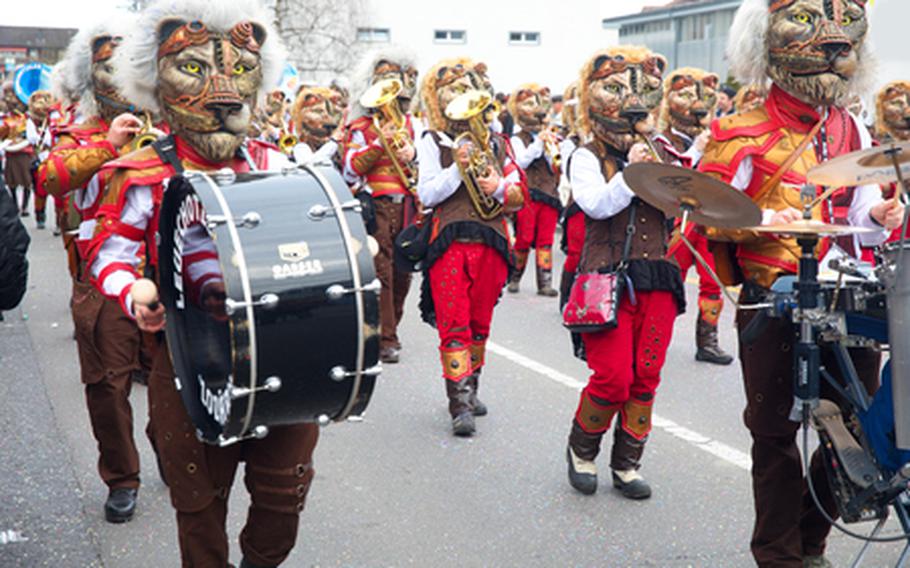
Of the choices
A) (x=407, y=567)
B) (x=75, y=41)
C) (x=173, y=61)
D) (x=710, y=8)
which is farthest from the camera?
(x=710, y=8)

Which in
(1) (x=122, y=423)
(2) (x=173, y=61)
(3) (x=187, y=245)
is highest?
(2) (x=173, y=61)

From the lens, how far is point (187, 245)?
2.99 m

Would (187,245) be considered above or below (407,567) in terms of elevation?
above

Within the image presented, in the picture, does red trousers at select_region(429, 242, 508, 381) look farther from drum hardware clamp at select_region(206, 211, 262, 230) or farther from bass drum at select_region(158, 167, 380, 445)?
drum hardware clamp at select_region(206, 211, 262, 230)

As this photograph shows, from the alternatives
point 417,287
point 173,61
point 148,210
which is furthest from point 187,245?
point 417,287

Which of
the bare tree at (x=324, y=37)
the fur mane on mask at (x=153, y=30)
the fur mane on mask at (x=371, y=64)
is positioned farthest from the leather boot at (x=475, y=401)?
the bare tree at (x=324, y=37)

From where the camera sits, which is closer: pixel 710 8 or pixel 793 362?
pixel 793 362

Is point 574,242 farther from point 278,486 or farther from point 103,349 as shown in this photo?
point 278,486

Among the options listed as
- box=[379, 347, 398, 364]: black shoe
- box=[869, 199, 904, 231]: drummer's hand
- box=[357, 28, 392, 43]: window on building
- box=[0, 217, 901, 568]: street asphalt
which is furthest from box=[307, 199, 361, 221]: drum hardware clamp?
box=[357, 28, 392, 43]: window on building

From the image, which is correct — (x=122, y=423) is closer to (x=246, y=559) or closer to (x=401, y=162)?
(x=246, y=559)

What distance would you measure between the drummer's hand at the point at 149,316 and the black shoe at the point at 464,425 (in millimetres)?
2748

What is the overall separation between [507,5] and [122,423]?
37325 mm

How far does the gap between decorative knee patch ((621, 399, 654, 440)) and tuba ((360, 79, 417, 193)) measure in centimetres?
326

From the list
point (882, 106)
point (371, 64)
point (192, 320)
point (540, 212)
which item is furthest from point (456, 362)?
point (540, 212)
